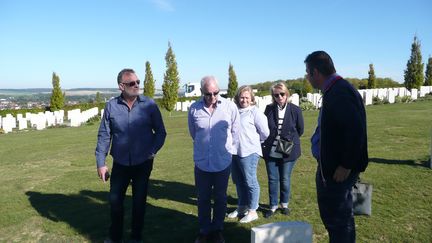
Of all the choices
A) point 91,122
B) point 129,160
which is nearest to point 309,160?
point 129,160

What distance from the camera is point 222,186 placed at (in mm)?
4234

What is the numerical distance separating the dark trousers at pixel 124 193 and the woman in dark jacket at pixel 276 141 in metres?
1.69

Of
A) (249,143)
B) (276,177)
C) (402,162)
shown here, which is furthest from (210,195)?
(402,162)

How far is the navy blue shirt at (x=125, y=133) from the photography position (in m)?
4.08

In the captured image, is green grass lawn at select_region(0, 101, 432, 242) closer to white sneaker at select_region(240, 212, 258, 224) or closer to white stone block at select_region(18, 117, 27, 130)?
white sneaker at select_region(240, 212, 258, 224)

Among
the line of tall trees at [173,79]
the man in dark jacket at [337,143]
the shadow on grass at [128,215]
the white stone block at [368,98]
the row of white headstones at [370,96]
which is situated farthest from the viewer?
the line of tall trees at [173,79]

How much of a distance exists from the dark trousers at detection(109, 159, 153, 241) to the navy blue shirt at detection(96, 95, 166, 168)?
11cm

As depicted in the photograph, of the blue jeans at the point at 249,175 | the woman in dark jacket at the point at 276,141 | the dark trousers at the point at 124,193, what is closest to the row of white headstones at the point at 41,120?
the dark trousers at the point at 124,193

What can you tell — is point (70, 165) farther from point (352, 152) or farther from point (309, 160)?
point (352, 152)

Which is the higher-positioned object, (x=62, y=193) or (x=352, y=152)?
(x=352, y=152)

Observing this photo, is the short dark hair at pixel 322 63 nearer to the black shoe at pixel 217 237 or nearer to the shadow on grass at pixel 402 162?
the black shoe at pixel 217 237

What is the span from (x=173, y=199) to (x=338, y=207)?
3.40 m

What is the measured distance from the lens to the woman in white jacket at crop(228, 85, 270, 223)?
481cm

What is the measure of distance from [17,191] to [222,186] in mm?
4499
